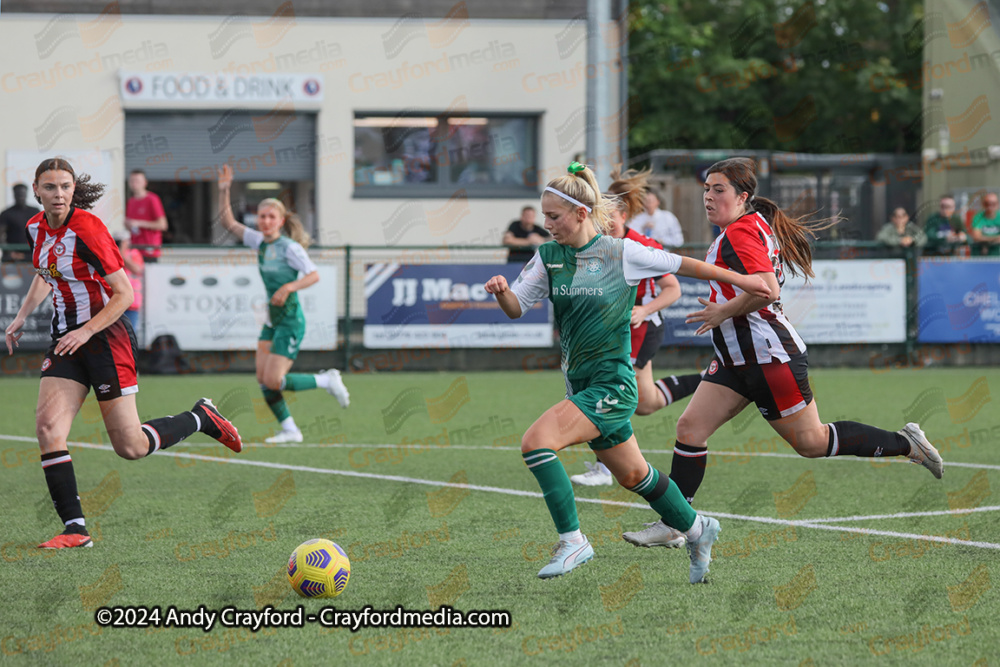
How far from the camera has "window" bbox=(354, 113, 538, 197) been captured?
21344 millimetres

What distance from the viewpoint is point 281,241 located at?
34.6ft

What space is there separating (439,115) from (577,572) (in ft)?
54.2

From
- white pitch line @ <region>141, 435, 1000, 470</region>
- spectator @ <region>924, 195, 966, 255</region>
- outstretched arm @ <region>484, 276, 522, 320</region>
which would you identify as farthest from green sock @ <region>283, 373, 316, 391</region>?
spectator @ <region>924, 195, 966, 255</region>

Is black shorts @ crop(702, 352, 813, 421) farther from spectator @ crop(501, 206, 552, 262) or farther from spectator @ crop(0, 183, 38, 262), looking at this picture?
spectator @ crop(0, 183, 38, 262)

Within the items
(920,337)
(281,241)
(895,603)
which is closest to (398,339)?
(281,241)

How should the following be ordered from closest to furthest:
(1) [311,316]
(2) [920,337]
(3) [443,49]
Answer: (1) [311,316] < (2) [920,337] < (3) [443,49]

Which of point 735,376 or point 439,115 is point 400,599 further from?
point 439,115

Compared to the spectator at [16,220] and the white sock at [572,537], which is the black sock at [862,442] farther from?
the spectator at [16,220]


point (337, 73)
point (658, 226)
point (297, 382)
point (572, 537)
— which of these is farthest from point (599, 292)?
point (337, 73)

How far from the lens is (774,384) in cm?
607

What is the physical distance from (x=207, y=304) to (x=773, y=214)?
10.6 m

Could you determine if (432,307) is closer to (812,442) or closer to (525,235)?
(525,235)

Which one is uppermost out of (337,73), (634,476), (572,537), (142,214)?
(337,73)

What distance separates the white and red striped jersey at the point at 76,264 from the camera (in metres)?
6.19
